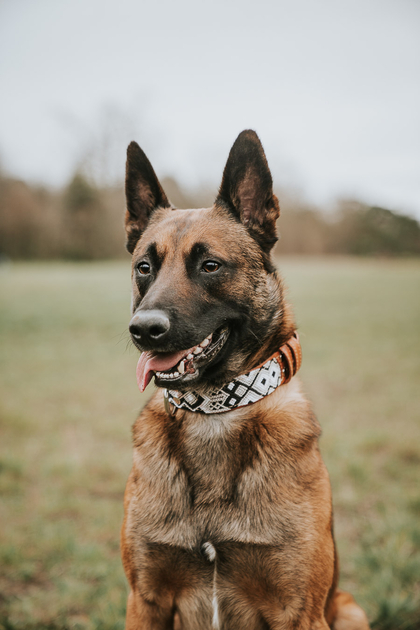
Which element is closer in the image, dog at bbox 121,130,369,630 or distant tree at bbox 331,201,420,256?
dog at bbox 121,130,369,630

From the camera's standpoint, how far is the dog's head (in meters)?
1.90

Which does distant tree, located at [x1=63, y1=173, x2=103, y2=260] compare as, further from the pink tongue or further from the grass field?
the pink tongue

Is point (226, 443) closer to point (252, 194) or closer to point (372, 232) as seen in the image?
point (252, 194)

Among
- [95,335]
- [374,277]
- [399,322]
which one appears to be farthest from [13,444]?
[374,277]

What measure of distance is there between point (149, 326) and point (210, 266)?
51cm

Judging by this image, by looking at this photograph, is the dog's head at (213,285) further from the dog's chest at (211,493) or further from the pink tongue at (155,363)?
the dog's chest at (211,493)

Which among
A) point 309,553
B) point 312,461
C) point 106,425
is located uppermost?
point 312,461

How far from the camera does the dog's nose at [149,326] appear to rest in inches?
70.5

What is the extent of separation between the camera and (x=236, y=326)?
6.94ft

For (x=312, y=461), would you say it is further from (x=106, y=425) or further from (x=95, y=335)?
(x=95, y=335)

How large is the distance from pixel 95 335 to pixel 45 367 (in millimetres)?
3340

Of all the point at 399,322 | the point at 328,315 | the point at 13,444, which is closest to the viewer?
the point at 13,444

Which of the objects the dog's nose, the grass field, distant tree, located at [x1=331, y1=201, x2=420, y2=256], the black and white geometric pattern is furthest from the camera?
distant tree, located at [x1=331, y1=201, x2=420, y2=256]

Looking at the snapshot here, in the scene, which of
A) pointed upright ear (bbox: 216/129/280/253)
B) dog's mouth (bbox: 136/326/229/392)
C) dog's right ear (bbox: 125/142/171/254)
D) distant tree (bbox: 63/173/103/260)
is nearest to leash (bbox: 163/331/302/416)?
dog's mouth (bbox: 136/326/229/392)
